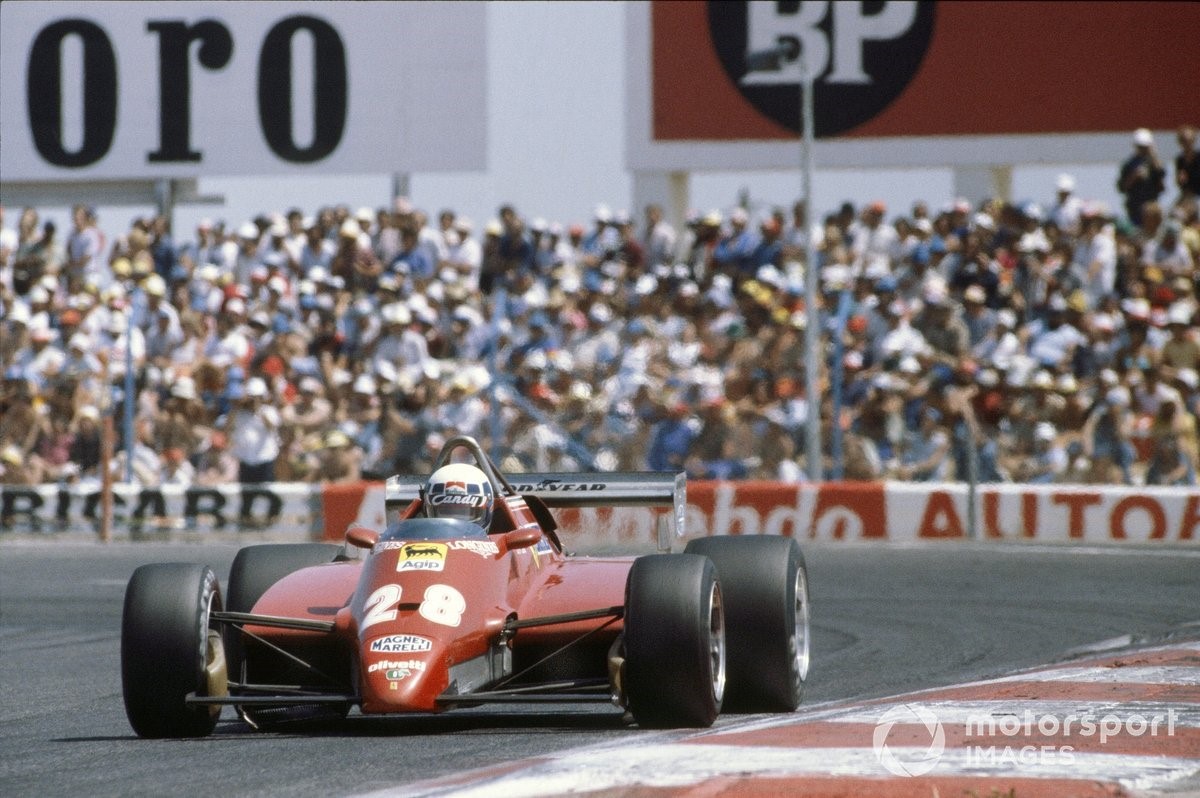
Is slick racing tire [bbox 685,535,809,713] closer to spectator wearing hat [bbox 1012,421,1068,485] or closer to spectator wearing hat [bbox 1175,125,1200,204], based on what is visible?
spectator wearing hat [bbox 1012,421,1068,485]

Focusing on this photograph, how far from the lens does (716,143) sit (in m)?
24.7

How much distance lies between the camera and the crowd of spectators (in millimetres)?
17344

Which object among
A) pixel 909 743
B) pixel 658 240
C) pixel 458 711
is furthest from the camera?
pixel 658 240

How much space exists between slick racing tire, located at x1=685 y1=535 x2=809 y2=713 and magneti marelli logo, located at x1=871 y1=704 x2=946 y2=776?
690 millimetres

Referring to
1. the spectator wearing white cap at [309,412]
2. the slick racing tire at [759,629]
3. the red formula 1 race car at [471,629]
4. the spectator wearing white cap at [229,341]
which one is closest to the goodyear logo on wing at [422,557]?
the red formula 1 race car at [471,629]

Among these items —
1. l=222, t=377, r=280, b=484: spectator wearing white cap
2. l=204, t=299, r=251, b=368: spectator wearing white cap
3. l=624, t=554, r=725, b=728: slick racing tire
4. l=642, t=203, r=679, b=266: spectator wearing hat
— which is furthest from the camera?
l=642, t=203, r=679, b=266: spectator wearing hat

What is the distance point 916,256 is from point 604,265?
360 centimetres

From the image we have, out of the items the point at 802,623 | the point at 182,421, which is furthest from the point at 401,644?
the point at 182,421

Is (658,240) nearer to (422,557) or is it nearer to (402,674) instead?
(422,557)

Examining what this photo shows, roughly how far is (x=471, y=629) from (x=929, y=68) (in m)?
18.0

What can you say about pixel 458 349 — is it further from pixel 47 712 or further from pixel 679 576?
pixel 679 576

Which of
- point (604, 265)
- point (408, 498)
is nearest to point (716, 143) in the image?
point (604, 265)

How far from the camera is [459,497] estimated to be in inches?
324

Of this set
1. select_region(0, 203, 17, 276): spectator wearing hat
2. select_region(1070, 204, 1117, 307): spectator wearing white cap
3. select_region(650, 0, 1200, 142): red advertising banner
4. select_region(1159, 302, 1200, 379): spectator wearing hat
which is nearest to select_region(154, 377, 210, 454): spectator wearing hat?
select_region(0, 203, 17, 276): spectator wearing hat
